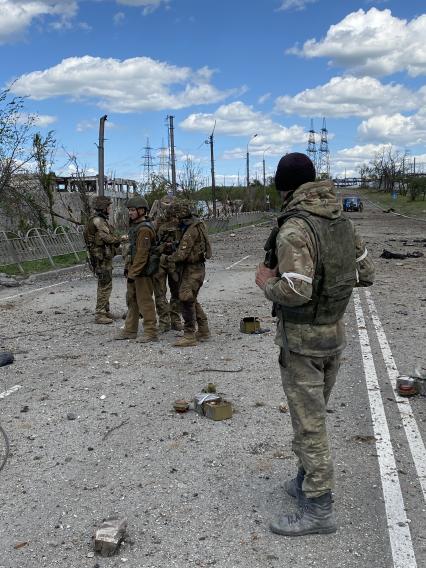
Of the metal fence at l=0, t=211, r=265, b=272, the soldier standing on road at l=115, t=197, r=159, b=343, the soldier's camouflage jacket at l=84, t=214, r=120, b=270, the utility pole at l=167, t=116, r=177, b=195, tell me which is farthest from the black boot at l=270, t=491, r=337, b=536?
the utility pole at l=167, t=116, r=177, b=195

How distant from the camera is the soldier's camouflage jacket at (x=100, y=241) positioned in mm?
9297

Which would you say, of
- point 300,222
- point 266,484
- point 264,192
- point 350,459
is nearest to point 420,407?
point 350,459

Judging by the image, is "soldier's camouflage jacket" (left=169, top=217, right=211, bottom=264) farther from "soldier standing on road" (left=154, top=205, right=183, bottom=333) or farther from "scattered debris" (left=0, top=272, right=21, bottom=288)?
"scattered debris" (left=0, top=272, right=21, bottom=288)

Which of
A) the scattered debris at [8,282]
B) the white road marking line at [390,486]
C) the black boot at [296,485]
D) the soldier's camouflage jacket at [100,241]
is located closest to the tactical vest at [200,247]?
the soldier's camouflage jacket at [100,241]

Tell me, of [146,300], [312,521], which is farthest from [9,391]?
[312,521]

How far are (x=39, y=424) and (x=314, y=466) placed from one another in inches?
106

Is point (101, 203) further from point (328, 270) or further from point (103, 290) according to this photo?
point (328, 270)

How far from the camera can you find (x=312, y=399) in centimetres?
325

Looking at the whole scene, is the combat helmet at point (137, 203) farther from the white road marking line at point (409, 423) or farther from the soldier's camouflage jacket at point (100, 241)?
the white road marking line at point (409, 423)

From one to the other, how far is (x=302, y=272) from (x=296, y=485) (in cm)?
141

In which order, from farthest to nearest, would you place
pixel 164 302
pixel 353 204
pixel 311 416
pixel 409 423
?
pixel 353 204, pixel 164 302, pixel 409 423, pixel 311 416

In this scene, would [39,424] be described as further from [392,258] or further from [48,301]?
[392,258]

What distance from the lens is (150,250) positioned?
7.85 meters

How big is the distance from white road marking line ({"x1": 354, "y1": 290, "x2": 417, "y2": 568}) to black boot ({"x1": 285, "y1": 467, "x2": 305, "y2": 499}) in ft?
1.70
